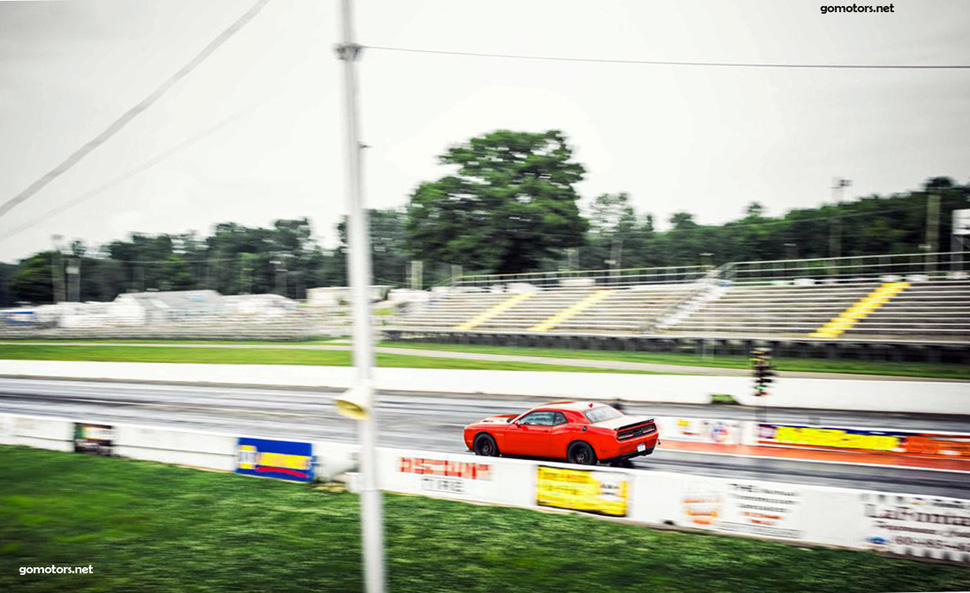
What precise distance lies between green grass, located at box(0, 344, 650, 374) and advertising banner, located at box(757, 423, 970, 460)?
12.9 meters

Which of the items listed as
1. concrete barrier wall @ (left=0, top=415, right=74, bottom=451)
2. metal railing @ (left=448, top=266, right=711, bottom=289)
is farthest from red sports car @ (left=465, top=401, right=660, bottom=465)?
metal railing @ (left=448, top=266, right=711, bottom=289)

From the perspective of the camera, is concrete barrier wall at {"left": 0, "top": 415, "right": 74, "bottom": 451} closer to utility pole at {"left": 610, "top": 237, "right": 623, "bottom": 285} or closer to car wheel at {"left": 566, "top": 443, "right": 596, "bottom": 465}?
car wheel at {"left": 566, "top": 443, "right": 596, "bottom": 465}

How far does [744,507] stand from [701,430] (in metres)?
7.64

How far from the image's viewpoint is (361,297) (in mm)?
5863

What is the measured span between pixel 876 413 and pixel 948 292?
9886 mm

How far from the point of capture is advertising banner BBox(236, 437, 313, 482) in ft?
40.6

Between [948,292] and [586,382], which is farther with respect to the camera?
[948,292]

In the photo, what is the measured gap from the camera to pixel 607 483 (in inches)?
393

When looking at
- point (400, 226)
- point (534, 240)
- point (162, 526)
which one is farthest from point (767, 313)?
point (162, 526)

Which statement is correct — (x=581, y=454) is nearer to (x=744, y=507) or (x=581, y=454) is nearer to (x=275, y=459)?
(x=744, y=507)

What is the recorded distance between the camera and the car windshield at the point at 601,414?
13421 millimetres

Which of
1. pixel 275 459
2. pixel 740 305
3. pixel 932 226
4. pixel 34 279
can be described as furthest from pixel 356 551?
pixel 932 226

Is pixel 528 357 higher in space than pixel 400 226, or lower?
lower

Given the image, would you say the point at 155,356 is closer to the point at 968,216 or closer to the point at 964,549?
the point at 964,549
